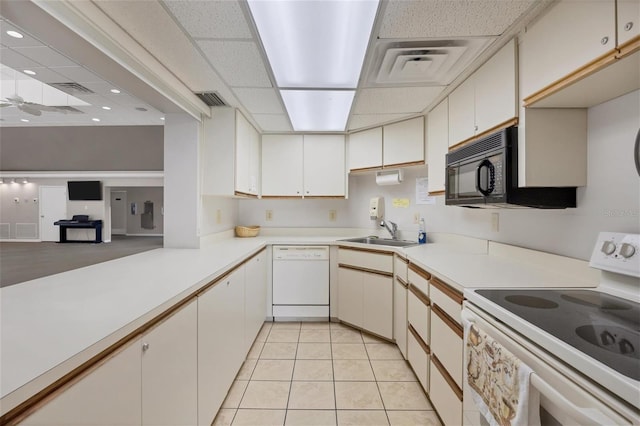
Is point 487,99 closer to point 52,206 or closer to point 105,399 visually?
point 105,399

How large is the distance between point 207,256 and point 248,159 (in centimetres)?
128

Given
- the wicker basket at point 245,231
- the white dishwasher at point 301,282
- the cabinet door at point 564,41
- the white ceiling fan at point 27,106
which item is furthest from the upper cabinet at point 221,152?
the white ceiling fan at point 27,106

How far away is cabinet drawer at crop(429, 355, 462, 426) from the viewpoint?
49.9 inches

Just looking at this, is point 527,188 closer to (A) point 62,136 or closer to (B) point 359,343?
(B) point 359,343

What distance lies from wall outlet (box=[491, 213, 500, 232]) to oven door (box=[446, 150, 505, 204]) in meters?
0.37

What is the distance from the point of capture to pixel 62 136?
15.6 ft

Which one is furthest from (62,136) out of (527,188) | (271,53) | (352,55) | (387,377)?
(527,188)

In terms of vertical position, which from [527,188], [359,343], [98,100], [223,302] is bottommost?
A: [359,343]

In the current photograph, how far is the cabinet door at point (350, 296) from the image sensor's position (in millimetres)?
2635

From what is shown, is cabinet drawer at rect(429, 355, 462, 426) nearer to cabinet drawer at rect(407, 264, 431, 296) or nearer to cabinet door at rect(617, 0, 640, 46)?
cabinet drawer at rect(407, 264, 431, 296)

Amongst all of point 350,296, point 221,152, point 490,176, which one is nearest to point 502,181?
point 490,176

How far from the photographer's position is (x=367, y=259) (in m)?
2.56

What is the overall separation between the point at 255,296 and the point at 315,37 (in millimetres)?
2087

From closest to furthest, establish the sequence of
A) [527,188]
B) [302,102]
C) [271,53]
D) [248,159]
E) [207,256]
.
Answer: [527,188], [271,53], [207,256], [302,102], [248,159]
